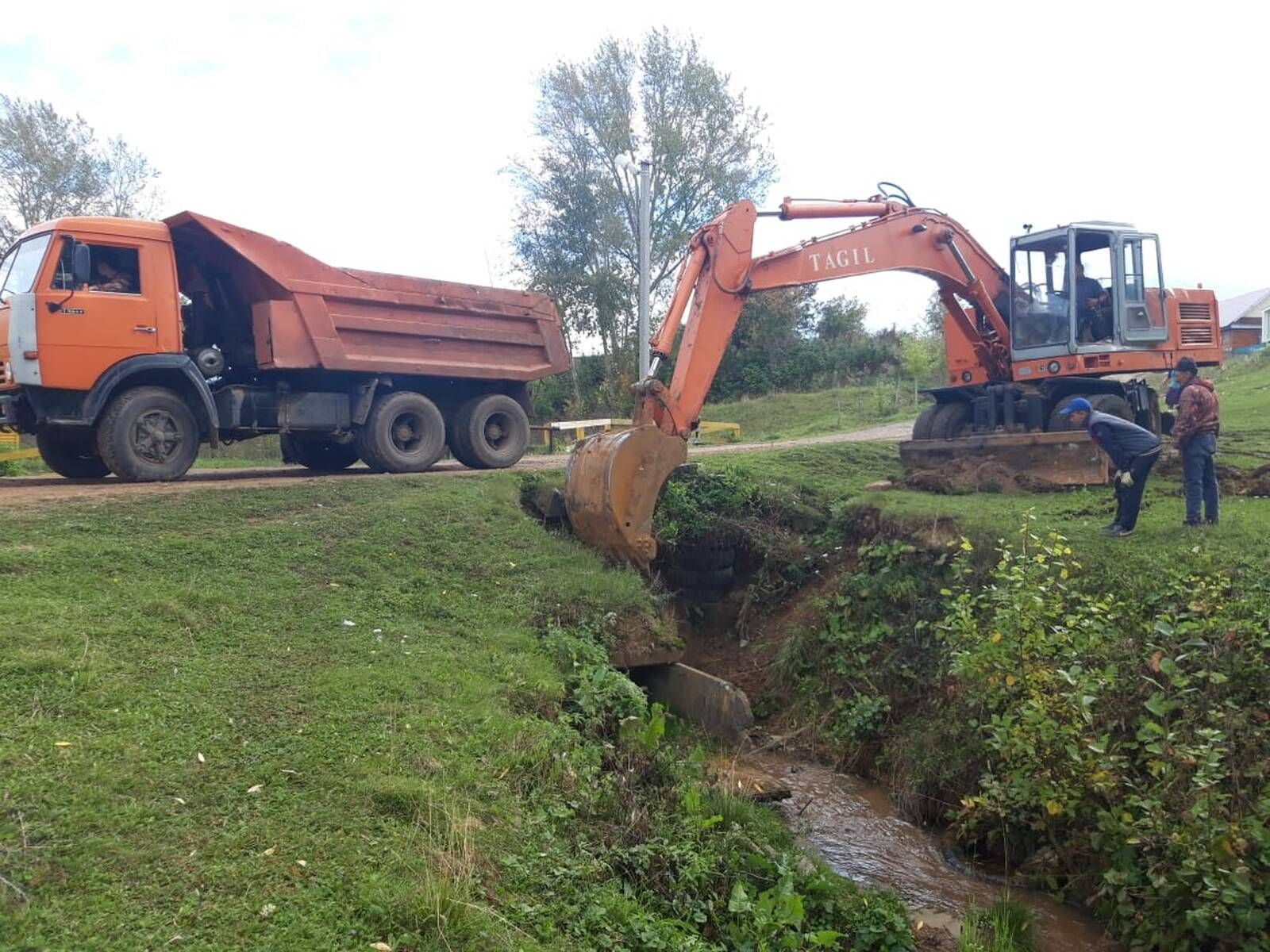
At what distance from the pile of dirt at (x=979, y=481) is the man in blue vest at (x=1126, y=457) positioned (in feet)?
4.19

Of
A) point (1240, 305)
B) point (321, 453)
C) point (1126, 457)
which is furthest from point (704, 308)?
point (1240, 305)

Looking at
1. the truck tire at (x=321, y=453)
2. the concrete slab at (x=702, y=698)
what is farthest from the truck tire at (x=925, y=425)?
the truck tire at (x=321, y=453)

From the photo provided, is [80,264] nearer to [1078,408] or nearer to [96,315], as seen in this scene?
[96,315]

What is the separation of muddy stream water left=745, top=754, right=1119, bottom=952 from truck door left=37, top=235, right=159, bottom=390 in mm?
7311

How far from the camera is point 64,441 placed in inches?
416

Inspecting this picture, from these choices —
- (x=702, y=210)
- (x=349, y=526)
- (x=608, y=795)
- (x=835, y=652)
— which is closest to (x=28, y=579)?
(x=349, y=526)

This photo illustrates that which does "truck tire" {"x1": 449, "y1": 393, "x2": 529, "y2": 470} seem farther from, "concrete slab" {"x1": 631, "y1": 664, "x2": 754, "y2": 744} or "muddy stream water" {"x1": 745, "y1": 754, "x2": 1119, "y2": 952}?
"muddy stream water" {"x1": 745, "y1": 754, "x2": 1119, "y2": 952}

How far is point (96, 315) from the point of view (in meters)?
9.43

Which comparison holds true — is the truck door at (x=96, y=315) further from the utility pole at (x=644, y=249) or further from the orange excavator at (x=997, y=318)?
the utility pole at (x=644, y=249)

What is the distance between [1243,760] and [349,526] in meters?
6.86

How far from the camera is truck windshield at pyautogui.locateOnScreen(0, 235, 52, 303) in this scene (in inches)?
369

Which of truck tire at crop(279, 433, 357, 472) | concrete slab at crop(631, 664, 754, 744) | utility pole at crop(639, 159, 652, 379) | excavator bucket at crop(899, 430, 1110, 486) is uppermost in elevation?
utility pole at crop(639, 159, 652, 379)

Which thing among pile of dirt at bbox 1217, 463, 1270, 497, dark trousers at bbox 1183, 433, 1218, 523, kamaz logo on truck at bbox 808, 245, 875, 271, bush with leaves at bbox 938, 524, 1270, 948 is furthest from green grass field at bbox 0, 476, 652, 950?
pile of dirt at bbox 1217, 463, 1270, 497

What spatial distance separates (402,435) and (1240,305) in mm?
44624
